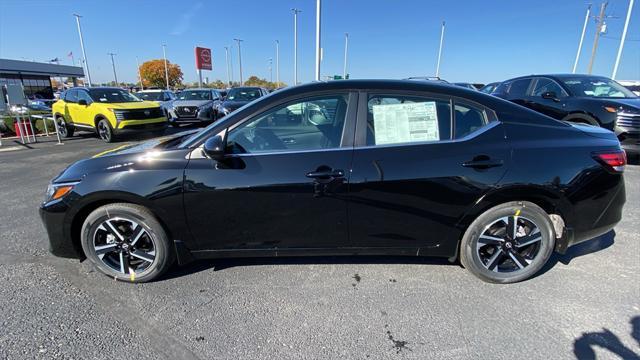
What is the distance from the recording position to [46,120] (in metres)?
12.0

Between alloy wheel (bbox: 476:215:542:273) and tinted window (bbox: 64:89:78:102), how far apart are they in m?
12.5

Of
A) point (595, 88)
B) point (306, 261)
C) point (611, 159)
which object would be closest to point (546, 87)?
point (595, 88)

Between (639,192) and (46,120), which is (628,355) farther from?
(46,120)

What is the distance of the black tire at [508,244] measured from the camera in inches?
99.6

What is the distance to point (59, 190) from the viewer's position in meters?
2.57

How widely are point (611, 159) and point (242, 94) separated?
12176 mm

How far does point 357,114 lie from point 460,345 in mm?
1719

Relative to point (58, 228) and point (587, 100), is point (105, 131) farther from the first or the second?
point (587, 100)

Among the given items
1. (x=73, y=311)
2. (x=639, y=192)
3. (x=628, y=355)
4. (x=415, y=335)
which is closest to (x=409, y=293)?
(x=415, y=335)

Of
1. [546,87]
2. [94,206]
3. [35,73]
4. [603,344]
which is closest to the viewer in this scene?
[603,344]

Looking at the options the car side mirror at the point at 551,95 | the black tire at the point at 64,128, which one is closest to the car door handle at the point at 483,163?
the car side mirror at the point at 551,95

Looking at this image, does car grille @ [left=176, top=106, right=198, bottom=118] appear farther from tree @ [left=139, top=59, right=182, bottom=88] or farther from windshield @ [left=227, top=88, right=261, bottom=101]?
tree @ [left=139, top=59, right=182, bottom=88]

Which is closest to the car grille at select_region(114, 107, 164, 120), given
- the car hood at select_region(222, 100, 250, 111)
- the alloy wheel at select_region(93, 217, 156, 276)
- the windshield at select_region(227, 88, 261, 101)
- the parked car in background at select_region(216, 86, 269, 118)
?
the parked car in background at select_region(216, 86, 269, 118)

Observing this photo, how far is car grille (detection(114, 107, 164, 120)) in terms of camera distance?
9547 mm
